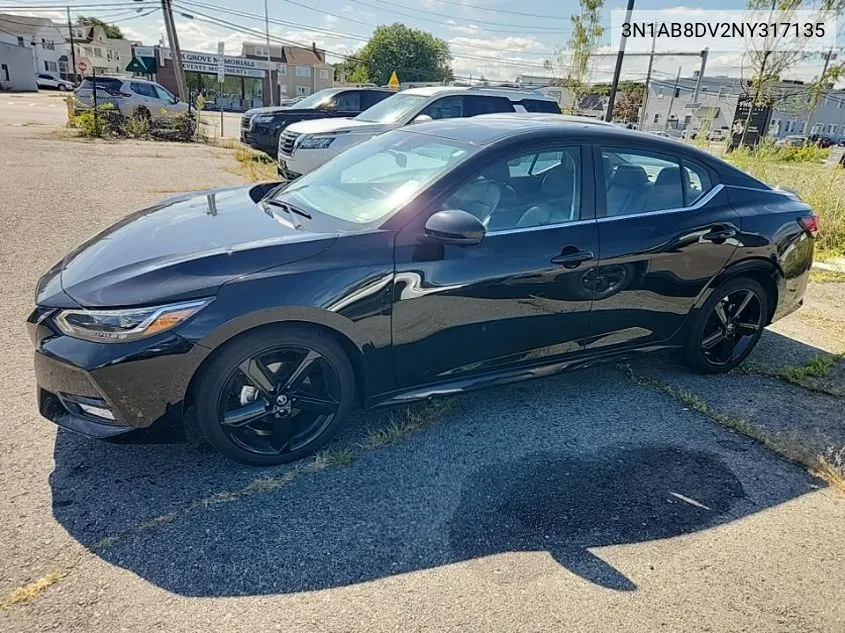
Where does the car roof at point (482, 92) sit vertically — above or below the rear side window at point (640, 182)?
above

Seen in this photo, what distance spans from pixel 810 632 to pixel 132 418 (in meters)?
2.78

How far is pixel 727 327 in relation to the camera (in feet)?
13.4

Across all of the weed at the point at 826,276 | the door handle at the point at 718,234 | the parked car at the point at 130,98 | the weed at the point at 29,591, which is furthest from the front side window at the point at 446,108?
the parked car at the point at 130,98

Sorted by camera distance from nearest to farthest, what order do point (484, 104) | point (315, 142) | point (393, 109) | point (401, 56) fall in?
point (315, 142), point (484, 104), point (393, 109), point (401, 56)

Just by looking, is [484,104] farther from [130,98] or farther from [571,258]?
[130,98]

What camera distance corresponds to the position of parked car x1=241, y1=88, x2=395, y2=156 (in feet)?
42.9

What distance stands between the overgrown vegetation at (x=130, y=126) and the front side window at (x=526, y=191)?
54.7ft

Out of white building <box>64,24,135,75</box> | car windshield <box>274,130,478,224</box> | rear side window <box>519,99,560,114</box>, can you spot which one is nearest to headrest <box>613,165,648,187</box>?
car windshield <box>274,130,478,224</box>

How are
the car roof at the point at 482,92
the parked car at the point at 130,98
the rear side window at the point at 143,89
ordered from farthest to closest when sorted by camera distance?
1. the rear side window at the point at 143,89
2. the parked car at the point at 130,98
3. the car roof at the point at 482,92

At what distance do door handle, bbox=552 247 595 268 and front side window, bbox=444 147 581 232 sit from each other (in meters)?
0.18

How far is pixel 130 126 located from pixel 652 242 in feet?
57.7

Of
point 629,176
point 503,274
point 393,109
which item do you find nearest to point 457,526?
point 503,274

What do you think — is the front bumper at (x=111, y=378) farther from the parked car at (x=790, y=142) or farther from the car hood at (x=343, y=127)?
the parked car at (x=790, y=142)

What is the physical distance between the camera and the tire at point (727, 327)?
154 inches
